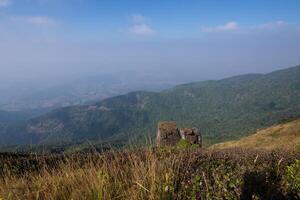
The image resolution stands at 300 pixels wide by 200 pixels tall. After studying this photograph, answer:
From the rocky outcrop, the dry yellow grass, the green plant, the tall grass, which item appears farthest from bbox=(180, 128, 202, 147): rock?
the green plant

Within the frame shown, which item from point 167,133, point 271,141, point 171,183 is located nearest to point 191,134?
point 167,133

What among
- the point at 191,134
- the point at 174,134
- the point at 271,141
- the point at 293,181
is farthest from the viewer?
the point at 271,141

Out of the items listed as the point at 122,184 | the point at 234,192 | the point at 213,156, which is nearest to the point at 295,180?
the point at 234,192

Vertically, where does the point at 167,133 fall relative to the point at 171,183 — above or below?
below

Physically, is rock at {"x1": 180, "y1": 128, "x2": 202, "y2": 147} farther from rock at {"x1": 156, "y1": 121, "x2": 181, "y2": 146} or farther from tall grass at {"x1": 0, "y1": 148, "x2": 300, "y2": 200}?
tall grass at {"x1": 0, "y1": 148, "x2": 300, "y2": 200}

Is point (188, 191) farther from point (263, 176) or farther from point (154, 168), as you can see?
point (263, 176)

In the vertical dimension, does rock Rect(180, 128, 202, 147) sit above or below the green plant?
below

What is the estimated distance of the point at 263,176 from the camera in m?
6.31

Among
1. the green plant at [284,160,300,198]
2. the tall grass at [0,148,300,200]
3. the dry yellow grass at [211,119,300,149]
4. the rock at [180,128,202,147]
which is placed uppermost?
the tall grass at [0,148,300,200]

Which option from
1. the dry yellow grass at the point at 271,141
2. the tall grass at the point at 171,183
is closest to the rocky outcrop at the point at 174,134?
the dry yellow grass at the point at 271,141

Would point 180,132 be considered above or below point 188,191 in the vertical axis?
below

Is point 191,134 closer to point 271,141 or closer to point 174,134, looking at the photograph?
point 174,134

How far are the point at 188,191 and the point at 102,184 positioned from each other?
47.2 inches

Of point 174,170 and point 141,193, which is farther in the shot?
point 174,170
